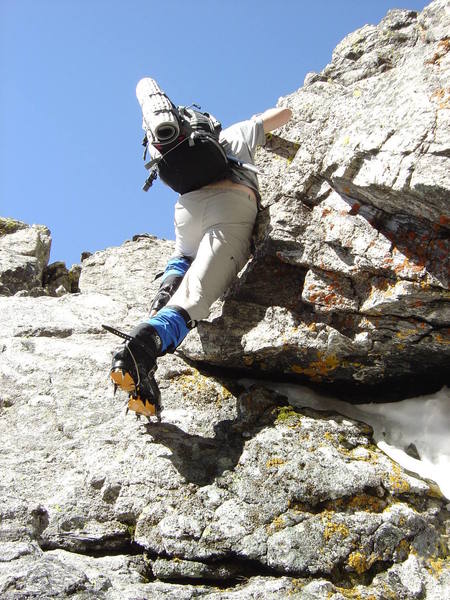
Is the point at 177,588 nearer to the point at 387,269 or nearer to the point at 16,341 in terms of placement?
the point at 387,269

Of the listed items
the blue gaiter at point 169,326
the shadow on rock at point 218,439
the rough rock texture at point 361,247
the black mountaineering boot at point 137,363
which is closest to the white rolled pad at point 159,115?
the rough rock texture at point 361,247

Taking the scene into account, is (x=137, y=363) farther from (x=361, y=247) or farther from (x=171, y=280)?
(x=361, y=247)

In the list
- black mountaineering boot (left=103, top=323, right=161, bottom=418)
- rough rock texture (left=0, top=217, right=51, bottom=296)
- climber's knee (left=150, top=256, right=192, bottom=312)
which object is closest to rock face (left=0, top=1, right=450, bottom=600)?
black mountaineering boot (left=103, top=323, right=161, bottom=418)

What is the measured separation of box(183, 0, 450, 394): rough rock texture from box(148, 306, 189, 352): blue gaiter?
2.97ft

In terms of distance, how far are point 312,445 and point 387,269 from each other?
2.06 m

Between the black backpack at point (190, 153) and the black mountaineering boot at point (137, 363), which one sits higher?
the black backpack at point (190, 153)

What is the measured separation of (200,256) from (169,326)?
3.88 feet

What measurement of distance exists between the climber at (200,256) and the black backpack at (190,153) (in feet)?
0.66

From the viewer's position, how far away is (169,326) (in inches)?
280

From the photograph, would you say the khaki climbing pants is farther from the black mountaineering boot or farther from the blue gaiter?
the black mountaineering boot

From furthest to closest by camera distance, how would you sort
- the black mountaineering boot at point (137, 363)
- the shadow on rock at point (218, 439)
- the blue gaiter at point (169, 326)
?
the blue gaiter at point (169, 326) → the shadow on rock at point (218, 439) → the black mountaineering boot at point (137, 363)

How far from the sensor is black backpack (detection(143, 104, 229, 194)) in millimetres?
7484

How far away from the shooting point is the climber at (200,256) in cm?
683

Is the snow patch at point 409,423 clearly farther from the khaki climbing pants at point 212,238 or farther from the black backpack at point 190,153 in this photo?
the black backpack at point 190,153
